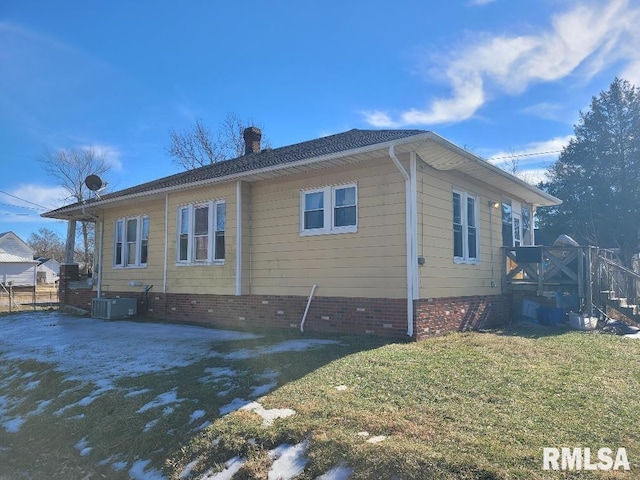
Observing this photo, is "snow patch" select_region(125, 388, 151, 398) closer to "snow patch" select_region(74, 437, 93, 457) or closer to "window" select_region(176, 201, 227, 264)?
"snow patch" select_region(74, 437, 93, 457)

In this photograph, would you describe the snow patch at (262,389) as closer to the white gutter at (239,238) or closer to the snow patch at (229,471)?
the snow patch at (229,471)

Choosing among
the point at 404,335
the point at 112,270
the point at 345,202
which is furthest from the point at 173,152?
the point at 404,335

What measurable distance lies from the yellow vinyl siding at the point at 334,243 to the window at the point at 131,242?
179 inches

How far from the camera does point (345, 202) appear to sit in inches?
363

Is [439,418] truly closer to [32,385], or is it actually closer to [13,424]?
[13,424]

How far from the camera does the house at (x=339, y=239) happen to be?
27.6 feet

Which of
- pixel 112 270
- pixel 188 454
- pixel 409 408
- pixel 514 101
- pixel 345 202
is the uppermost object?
pixel 514 101

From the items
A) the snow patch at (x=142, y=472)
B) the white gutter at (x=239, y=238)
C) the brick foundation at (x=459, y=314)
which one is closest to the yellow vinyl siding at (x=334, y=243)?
the white gutter at (x=239, y=238)

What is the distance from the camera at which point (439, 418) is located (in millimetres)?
4047

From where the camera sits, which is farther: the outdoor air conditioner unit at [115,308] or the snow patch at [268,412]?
the outdoor air conditioner unit at [115,308]

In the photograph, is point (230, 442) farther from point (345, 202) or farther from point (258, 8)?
point (258, 8)

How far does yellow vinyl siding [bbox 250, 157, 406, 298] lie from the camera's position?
27.8 feet

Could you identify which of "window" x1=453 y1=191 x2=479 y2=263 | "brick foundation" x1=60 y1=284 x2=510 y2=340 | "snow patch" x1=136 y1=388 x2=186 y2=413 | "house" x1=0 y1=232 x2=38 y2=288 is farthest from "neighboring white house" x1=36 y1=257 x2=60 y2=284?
"snow patch" x1=136 y1=388 x2=186 y2=413

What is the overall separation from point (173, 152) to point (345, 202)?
25.5 metres
